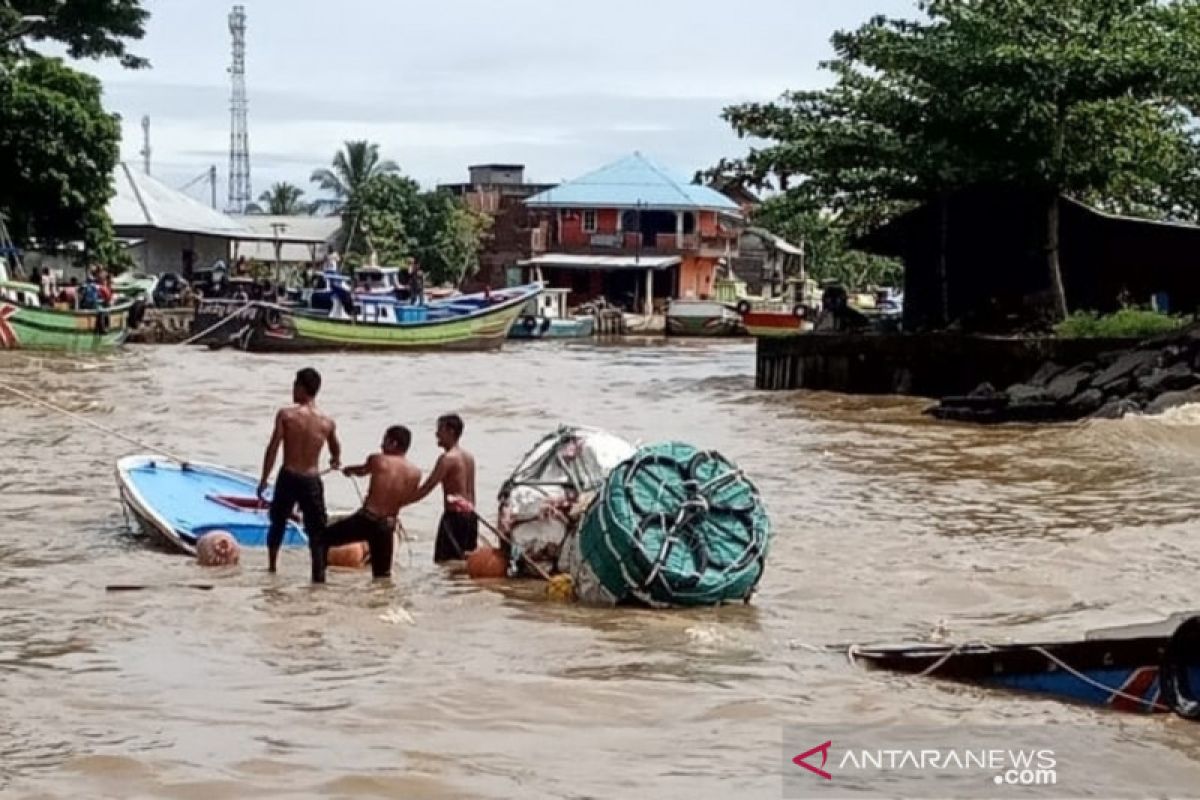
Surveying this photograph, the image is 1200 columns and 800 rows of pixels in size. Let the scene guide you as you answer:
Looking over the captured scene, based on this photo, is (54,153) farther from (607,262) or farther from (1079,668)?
(1079,668)

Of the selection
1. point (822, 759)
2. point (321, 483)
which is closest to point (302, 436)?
point (321, 483)

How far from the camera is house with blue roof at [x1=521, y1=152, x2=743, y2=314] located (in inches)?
2844

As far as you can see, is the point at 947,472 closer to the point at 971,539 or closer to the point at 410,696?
the point at 971,539

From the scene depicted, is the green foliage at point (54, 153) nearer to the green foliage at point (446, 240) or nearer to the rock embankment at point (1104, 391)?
the rock embankment at point (1104, 391)

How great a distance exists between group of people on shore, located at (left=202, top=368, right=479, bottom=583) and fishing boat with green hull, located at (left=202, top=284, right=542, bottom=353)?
35404 millimetres

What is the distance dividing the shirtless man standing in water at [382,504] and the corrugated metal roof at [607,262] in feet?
193

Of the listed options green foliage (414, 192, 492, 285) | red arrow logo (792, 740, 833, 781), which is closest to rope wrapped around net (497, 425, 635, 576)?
red arrow logo (792, 740, 833, 781)

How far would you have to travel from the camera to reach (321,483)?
42.0 feet

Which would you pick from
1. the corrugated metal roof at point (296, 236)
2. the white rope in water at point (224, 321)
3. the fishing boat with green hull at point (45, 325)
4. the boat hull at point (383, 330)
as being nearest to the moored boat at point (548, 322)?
the boat hull at point (383, 330)

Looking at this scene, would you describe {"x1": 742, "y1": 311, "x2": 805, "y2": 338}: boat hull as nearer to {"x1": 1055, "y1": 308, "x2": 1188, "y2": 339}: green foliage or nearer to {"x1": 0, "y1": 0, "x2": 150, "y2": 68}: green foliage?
{"x1": 0, "y1": 0, "x2": 150, "y2": 68}: green foliage

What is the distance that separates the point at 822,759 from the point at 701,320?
5697 centimetres

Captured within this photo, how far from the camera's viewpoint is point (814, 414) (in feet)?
96.7

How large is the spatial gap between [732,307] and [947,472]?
45.8 meters

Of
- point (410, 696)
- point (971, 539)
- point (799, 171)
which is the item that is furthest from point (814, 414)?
point (410, 696)
